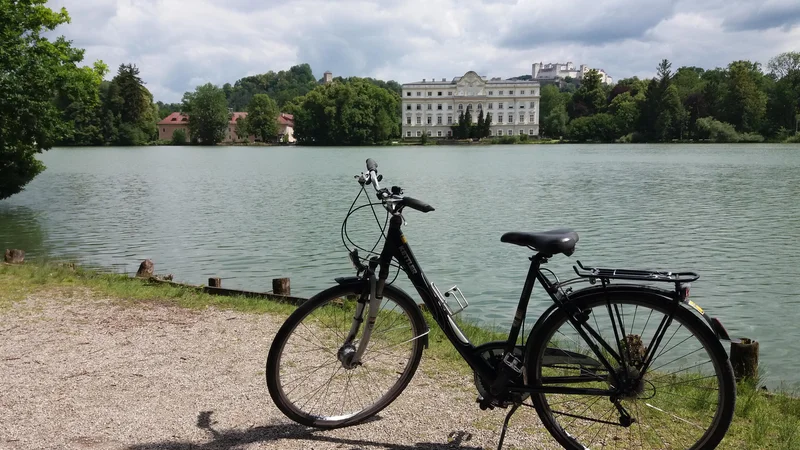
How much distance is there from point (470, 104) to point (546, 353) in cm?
16414

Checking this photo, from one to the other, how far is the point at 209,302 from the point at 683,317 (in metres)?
5.74

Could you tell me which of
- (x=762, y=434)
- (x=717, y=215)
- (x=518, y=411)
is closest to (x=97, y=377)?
(x=518, y=411)

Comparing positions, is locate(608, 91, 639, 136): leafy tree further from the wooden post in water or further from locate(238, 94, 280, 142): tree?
the wooden post in water

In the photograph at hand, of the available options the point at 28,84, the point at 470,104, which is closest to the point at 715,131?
the point at 470,104

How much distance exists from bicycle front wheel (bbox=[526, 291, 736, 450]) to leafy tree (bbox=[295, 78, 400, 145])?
13073 centimetres

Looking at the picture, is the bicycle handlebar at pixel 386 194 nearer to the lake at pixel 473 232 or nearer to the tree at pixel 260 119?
the lake at pixel 473 232

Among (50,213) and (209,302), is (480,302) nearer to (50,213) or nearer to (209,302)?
(209,302)

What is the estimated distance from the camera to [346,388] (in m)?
4.59

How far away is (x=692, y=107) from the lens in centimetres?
12456

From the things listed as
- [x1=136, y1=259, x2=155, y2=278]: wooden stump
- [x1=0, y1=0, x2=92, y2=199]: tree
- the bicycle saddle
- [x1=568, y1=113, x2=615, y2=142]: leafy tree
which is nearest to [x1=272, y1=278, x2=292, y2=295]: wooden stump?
[x1=136, y1=259, x2=155, y2=278]: wooden stump

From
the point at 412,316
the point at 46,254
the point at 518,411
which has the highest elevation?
the point at 412,316

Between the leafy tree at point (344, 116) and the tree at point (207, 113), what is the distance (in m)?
15.0

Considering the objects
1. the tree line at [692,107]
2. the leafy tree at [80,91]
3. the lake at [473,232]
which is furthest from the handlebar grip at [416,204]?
the tree line at [692,107]

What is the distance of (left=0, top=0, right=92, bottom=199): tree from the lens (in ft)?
77.8
